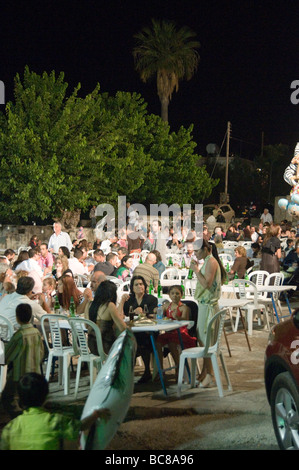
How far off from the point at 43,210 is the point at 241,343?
49.7ft

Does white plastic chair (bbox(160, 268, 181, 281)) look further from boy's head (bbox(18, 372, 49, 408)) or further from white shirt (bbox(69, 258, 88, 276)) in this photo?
boy's head (bbox(18, 372, 49, 408))

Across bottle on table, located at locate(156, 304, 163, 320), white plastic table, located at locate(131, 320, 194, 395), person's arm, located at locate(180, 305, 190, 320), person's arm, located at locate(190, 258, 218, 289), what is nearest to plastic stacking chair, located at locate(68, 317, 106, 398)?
A: white plastic table, located at locate(131, 320, 194, 395)

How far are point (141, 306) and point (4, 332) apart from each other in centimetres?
165

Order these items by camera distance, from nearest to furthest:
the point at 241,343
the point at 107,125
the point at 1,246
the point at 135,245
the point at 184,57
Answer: the point at 241,343 → the point at 135,245 → the point at 1,246 → the point at 107,125 → the point at 184,57

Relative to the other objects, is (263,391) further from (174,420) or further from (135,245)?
(135,245)

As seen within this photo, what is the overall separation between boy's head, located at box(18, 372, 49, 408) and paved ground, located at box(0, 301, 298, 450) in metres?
1.12

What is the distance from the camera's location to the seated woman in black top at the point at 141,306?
713 cm

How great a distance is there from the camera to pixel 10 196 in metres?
23.0

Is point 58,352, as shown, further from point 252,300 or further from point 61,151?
point 61,151

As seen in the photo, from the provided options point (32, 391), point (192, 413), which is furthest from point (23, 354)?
point (32, 391)

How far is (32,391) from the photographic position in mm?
3365

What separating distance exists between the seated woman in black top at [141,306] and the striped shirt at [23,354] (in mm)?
2047
